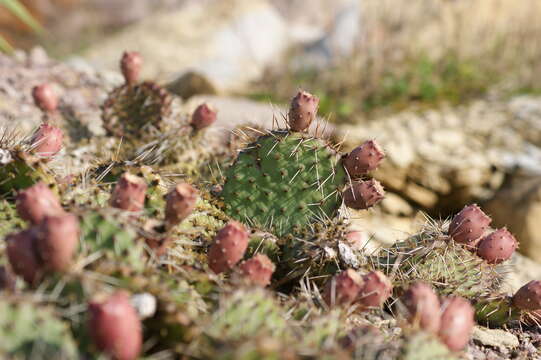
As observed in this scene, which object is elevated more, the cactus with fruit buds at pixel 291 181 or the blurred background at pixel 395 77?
the cactus with fruit buds at pixel 291 181

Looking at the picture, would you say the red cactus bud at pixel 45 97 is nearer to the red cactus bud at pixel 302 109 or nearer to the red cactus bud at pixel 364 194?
the red cactus bud at pixel 302 109

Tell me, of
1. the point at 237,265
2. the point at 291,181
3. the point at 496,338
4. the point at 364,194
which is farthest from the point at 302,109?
the point at 496,338

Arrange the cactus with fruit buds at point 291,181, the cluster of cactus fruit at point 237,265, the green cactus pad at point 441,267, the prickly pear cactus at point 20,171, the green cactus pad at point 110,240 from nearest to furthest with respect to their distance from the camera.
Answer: the cluster of cactus fruit at point 237,265, the green cactus pad at point 110,240, the prickly pear cactus at point 20,171, the green cactus pad at point 441,267, the cactus with fruit buds at point 291,181

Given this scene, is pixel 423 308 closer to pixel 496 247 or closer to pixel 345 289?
pixel 345 289

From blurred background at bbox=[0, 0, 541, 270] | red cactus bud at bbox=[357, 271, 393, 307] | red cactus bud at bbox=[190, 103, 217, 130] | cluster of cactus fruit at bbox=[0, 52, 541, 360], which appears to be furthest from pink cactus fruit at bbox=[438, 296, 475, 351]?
blurred background at bbox=[0, 0, 541, 270]

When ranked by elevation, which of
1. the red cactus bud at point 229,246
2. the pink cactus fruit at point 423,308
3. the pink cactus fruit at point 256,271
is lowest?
the pink cactus fruit at point 423,308

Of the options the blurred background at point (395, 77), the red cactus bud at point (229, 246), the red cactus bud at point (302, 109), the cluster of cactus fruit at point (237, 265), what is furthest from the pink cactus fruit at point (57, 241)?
the blurred background at point (395, 77)

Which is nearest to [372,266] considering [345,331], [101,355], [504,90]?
[345,331]

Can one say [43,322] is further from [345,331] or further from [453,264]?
[453,264]
